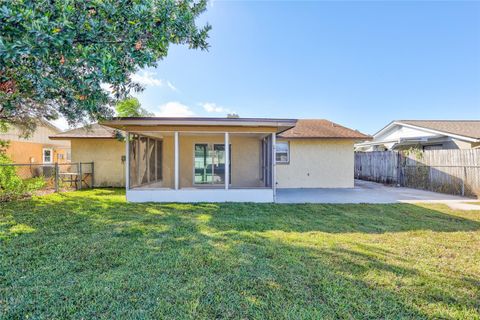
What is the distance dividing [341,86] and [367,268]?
16125 millimetres

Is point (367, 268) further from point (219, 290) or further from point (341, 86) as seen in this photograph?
point (341, 86)

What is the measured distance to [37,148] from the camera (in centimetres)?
1731

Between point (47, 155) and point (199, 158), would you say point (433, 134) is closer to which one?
point (199, 158)

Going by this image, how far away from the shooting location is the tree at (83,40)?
2.86 m

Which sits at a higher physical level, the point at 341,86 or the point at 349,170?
the point at 341,86

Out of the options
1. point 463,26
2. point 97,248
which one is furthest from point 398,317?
point 463,26

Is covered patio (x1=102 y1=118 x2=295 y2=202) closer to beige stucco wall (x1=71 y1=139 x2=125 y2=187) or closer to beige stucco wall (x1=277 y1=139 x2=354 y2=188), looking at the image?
beige stucco wall (x1=277 y1=139 x2=354 y2=188)

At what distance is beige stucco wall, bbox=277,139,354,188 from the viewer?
11578 mm

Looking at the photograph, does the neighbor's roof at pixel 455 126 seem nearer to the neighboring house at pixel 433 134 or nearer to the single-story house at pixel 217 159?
the neighboring house at pixel 433 134

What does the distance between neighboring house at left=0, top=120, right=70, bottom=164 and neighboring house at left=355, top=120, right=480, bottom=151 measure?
79.7 ft

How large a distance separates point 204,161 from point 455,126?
1641 cm

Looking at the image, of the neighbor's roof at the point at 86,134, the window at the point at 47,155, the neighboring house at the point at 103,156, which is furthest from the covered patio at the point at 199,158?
the window at the point at 47,155

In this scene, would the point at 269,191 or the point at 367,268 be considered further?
the point at 269,191

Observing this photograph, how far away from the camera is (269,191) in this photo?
789 cm
